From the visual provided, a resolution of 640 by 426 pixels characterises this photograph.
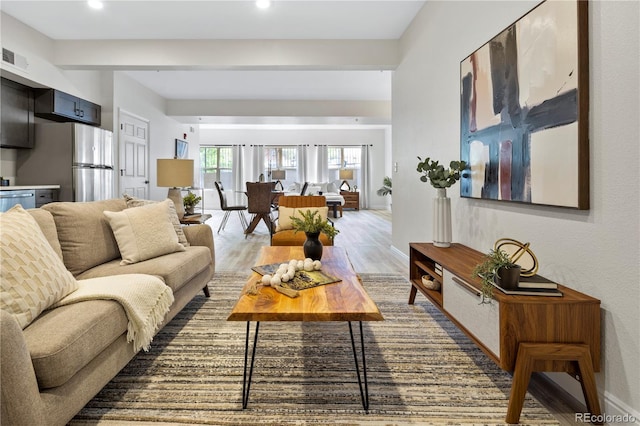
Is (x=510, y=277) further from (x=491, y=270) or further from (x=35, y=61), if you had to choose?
(x=35, y=61)

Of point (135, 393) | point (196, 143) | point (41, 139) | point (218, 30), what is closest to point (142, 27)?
point (218, 30)

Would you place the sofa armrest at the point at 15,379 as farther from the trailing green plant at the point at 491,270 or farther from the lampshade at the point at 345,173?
the lampshade at the point at 345,173

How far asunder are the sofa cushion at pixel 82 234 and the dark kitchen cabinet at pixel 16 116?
2934 millimetres

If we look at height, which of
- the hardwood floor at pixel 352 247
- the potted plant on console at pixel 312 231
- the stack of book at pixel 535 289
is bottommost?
the hardwood floor at pixel 352 247

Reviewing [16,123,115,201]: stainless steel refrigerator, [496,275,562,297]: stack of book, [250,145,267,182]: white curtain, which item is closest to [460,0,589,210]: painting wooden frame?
[496,275,562,297]: stack of book

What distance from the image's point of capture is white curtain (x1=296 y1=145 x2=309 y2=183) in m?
11.9

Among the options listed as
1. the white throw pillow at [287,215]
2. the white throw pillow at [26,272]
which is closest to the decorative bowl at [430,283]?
the white throw pillow at [287,215]

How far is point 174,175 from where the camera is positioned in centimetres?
427

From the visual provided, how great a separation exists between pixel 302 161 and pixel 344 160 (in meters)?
1.55

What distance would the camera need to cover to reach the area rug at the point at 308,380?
1467 millimetres

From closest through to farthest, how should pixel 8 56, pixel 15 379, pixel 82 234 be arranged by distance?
pixel 15 379 → pixel 82 234 → pixel 8 56

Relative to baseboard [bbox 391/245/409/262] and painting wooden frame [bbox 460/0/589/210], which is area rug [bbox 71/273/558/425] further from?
baseboard [bbox 391/245/409/262]

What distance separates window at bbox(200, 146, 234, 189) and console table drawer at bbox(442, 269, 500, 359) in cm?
1081

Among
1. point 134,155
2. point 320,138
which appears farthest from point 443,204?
point 320,138
